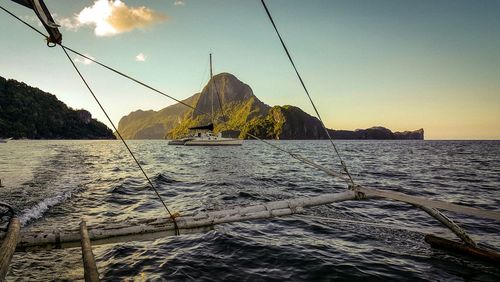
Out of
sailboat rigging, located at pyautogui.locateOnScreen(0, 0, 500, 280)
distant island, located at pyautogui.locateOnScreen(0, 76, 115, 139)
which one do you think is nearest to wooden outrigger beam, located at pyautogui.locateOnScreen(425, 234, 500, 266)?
sailboat rigging, located at pyautogui.locateOnScreen(0, 0, 500, 280)

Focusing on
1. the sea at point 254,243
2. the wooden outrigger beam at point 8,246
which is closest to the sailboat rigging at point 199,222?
the wooden outrigger beam at point 8,246

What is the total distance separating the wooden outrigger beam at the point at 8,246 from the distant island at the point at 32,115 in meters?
165

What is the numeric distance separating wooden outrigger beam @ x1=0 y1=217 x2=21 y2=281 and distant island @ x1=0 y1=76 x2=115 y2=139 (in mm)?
164869

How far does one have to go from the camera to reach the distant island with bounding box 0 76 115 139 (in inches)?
5625

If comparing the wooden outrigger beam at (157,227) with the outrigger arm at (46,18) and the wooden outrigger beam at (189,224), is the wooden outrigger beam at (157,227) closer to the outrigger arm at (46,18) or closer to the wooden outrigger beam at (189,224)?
the wooden outrigger beam at (189,224)

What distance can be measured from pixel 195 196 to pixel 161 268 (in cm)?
852

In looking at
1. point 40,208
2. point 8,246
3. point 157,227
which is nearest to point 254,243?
point 157,227

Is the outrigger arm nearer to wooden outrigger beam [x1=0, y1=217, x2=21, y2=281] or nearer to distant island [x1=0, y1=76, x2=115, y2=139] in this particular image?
wooden outrigger beam [x1=0, y1=217, x2=21, y2=281]

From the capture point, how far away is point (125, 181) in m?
19.2

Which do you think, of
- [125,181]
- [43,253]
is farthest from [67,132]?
[43,253]

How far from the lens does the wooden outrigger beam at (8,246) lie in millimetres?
3664

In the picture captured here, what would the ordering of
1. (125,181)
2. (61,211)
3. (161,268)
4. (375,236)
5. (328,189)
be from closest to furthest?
(161,268) → (375,236) → (61,211) → (328,189) → (125,181)

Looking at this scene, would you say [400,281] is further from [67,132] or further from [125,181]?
[67,132]

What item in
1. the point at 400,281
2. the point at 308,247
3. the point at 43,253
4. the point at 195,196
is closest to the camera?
the point at 400,281
